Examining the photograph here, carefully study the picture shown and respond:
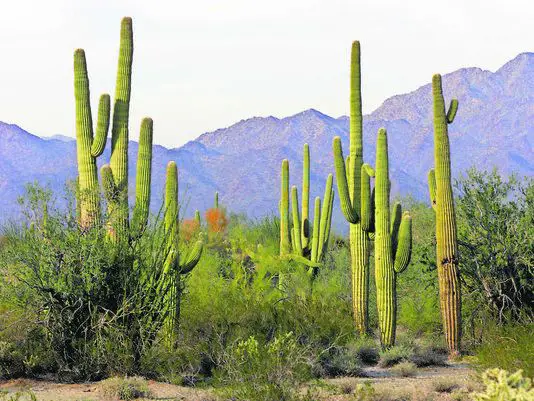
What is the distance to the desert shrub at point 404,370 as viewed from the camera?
15.4 meters

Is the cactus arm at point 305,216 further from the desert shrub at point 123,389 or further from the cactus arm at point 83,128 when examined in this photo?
the desert shrub at point 123,389

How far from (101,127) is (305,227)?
10616 mm

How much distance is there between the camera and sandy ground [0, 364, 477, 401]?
1223 cm

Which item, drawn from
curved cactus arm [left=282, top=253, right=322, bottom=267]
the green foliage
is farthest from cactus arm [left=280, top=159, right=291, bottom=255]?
the green foliage

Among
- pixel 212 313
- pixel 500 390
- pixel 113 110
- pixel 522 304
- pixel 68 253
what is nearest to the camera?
pixel 500 390

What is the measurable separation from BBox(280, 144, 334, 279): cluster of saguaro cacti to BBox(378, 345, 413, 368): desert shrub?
7.62 metres

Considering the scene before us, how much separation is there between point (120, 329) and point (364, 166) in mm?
6590

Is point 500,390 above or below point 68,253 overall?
below

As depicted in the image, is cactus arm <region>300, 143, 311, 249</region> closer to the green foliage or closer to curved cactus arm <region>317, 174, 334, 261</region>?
curved cactus arm <region>317, 174, 334, 261</region>

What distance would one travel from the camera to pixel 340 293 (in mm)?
23312

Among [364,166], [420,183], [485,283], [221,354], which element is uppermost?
[420,183]

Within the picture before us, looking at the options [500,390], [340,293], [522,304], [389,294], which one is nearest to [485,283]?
[522,304]

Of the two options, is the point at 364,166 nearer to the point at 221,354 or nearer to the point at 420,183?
the point at 221,354

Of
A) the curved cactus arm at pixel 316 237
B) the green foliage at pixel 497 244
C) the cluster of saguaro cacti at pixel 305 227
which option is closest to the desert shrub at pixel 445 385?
the green foliage at pixel 497 244
